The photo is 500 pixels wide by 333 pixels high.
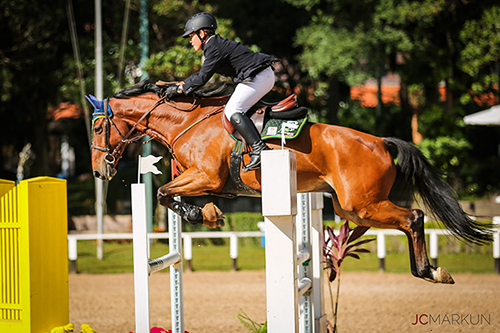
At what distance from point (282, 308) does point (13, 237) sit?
205 cm

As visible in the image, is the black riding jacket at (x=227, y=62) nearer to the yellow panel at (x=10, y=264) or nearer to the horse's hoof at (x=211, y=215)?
the horse's hoof at (x=211, y=215)

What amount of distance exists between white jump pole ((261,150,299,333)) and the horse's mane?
132cm

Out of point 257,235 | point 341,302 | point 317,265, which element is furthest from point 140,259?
point 257,235

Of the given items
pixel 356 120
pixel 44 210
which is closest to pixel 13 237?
pixel 44 210

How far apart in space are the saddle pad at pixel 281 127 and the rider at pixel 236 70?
0.09 m

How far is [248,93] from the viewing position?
11.2ft

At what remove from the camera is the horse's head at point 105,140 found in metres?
3.78

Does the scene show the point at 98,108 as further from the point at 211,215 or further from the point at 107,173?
the point at 211,215

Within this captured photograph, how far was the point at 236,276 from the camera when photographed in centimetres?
898

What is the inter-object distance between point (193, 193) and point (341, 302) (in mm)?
4111

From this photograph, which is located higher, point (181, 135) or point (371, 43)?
point (371, 43)

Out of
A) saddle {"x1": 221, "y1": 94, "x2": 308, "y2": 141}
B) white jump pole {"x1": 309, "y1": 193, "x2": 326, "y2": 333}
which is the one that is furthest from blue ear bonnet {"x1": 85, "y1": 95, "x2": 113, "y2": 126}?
white jump pole {"x1": 309, "y1": 193, "x2": 326, "y2": 333}

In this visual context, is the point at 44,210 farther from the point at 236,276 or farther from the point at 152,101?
the point at 236,276

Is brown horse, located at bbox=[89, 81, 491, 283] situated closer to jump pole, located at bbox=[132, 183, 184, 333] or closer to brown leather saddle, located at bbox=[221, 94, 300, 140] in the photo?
brown leather saddle, located at bbox=[221, 94, 300, 140]
